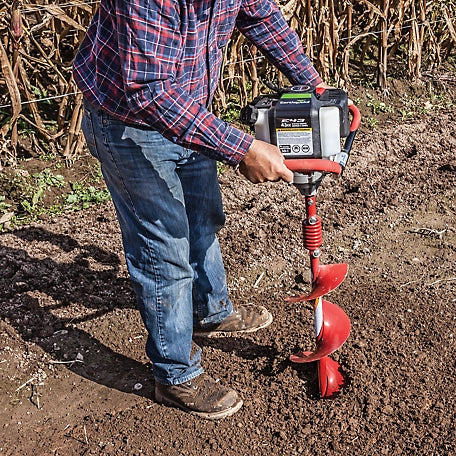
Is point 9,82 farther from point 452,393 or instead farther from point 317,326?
point 452,393

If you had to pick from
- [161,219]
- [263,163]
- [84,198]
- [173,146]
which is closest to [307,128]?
[263,163]

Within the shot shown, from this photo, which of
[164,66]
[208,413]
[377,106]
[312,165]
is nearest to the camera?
[164,66]

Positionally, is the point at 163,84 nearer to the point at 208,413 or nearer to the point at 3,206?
the point at 208,413

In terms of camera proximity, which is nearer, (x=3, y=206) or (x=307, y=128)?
(x=307, y=128)

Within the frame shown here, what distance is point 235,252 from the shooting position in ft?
14.2

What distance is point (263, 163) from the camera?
243 centimetres

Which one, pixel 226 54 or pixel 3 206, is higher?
pixel 226 54

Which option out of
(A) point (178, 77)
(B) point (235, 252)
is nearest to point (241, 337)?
(B) point (235, 252)

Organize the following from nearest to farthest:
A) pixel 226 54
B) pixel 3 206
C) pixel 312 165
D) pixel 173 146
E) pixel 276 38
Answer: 1. pixel 312 165
2. pixel 173 146
3. pixel 276 38
4. pixel 3 206
5. pixel 226 54

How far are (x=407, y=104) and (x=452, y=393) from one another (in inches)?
148

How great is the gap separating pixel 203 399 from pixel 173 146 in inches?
44.1

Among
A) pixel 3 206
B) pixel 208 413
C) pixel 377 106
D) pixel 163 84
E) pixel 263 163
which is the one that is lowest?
pixel 208 413

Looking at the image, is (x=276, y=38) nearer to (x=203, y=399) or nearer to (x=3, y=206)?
(x=203, y=399)

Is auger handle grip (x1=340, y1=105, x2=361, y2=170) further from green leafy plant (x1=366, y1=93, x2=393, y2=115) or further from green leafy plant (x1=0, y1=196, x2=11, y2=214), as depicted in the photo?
green leafy plant (x1=366, y1=93, x2=393, y2=115)
